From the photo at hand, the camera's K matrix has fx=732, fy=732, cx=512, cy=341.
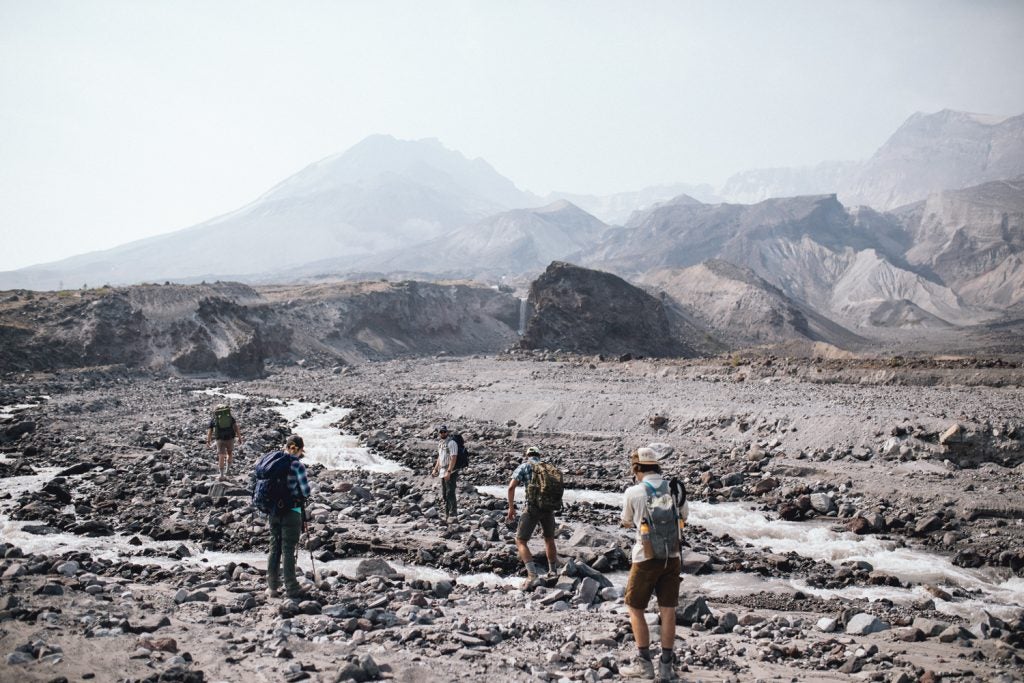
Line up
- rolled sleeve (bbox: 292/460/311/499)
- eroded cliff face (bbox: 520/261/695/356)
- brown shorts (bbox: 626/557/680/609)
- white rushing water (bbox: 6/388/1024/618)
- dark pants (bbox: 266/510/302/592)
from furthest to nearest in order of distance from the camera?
eroded cliff face (bbox: 520/261/695/356)
white rushing water (bbox: 6/388/1024/618)
rolled sleeve (bbox: 292/460/311/499)
dark pants (bbox: 266/510/302/592)
brown shorts (bbox: 626/557/680/609)

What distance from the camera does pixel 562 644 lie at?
775cm

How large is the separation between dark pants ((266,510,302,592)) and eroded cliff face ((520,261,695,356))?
51.6m

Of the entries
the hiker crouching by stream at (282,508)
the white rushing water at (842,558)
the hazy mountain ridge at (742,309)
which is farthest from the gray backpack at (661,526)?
the hazy mountain ridge at (742,309)

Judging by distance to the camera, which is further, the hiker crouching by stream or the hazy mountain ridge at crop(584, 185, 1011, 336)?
the hazy mountain ridge at crop(584, 185, 1011, 336)

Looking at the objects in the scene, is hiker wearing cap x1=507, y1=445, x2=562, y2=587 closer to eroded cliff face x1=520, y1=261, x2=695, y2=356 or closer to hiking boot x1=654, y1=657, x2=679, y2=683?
hiking boot x1=654, y1=657, x2=679, y2=683

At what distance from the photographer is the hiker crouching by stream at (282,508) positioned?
9.11 metres

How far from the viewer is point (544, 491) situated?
1027 centimetres

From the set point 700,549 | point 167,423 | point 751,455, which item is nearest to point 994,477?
point 751,455

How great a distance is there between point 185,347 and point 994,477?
4992cm

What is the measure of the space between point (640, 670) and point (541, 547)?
4.79 metres

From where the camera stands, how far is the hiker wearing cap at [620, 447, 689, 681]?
6.82 meters

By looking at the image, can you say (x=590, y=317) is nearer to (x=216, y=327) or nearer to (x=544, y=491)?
(x=216, y=327)

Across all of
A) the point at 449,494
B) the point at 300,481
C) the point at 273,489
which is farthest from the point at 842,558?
the point at 273,489

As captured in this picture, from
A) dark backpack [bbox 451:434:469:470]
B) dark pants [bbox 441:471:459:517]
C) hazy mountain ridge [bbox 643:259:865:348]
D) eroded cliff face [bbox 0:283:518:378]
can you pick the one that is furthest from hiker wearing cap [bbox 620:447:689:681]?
hazy mountain ridge [bbox 643:259:865:348]
